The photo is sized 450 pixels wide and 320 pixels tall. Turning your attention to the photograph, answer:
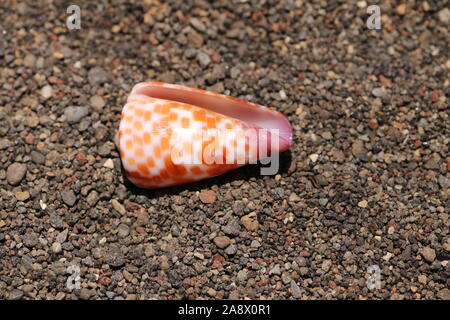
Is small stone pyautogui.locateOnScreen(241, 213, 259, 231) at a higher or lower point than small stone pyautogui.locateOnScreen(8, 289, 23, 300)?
higher

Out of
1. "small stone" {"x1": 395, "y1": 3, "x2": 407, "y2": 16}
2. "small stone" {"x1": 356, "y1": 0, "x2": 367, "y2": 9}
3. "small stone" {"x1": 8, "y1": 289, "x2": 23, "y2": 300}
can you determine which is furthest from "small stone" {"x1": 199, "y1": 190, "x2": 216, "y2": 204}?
"small stone" {"x1": 395, "y1": 3, "x2": 407, "y2": 16}

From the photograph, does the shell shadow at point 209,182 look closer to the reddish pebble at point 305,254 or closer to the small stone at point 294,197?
the small stone at point 294,197

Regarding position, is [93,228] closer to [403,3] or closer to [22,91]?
[22,91]

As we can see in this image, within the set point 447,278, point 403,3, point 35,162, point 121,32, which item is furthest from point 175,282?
point 403,3

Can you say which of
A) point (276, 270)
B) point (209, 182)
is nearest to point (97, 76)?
point (209, 182)

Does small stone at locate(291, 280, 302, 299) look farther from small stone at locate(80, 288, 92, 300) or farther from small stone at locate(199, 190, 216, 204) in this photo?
small stone at locate(80, 288, 92, 300)

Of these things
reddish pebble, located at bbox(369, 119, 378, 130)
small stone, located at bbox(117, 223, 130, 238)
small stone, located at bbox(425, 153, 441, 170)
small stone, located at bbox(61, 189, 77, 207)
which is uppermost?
reddish pebble, located at bbox(369, 119, 378, 130)

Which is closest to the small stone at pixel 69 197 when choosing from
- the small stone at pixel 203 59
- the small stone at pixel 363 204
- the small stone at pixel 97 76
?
the small stone at pixel 97 76

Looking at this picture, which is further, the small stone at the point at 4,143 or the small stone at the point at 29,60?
the small stone at the point at 29,60
